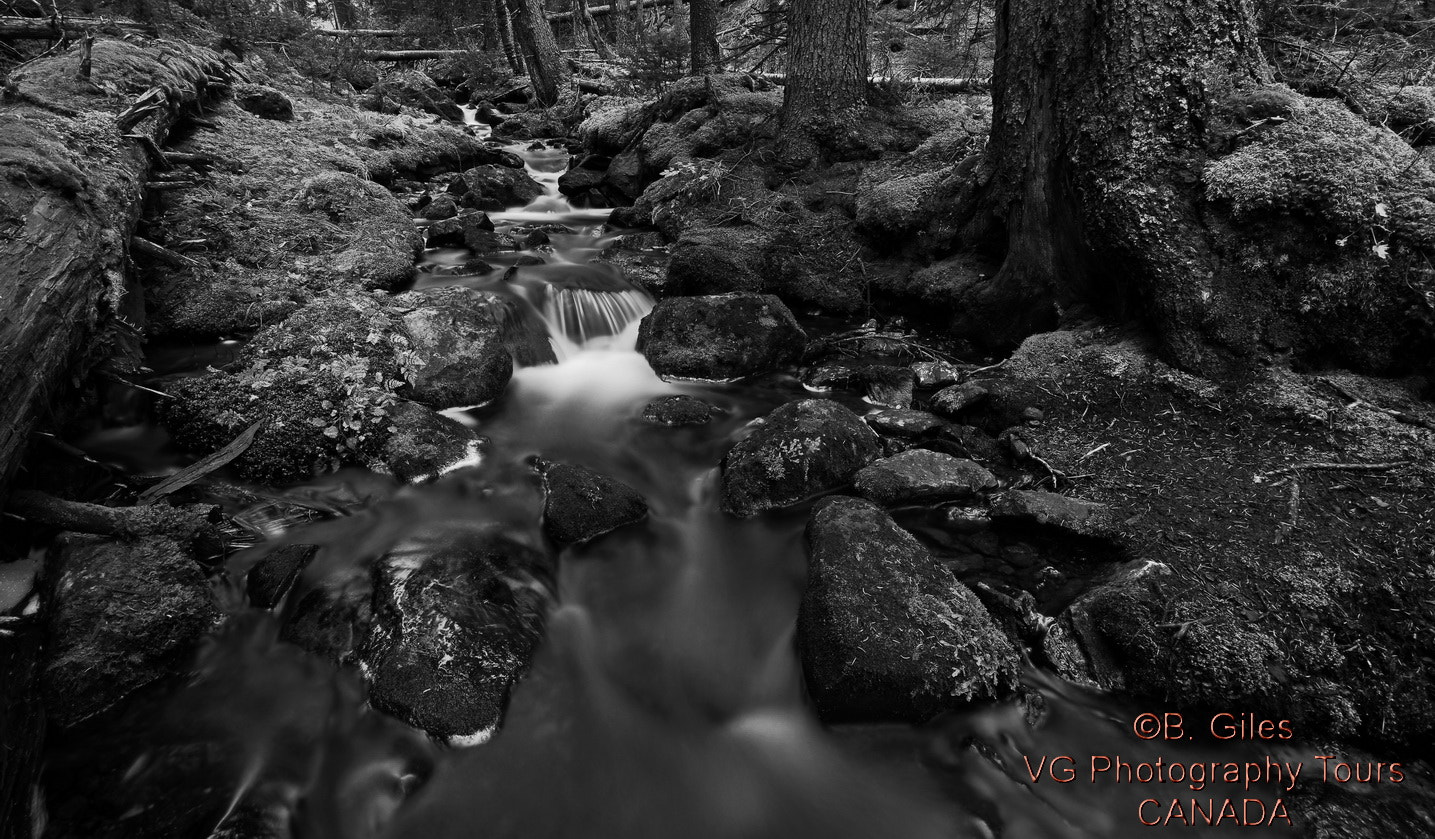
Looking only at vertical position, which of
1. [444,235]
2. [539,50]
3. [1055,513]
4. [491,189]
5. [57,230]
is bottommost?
[1055,513]

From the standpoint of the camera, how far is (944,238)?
5.80 meters

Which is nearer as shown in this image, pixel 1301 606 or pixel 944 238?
pixel 1301 606

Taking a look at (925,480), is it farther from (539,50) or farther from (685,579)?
(539,50)

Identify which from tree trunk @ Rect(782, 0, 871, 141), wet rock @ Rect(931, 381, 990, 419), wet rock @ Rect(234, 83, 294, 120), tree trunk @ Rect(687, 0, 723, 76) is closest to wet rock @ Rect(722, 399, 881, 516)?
wet rock @ Rect(931, 381, 990, 419)

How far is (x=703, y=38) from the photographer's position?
11891 millimetres

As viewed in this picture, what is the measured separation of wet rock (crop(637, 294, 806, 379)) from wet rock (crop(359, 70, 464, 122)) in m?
12.2

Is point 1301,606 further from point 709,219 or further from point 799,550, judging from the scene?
point 709,219

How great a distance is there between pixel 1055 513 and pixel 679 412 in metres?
2.77

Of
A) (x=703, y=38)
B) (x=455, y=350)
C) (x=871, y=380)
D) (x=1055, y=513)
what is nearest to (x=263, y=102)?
(x=703, y=38)

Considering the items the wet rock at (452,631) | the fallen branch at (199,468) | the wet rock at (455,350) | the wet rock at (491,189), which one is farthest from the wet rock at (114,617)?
the wet rock at (491,189)

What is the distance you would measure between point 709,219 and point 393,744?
6.08 m

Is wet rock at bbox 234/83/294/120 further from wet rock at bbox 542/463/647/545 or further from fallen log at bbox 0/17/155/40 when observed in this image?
wet rock at bbox 542/463/647/545

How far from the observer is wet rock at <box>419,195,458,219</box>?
855 centimetres

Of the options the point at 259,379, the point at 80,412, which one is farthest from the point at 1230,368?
the point at 80,412
